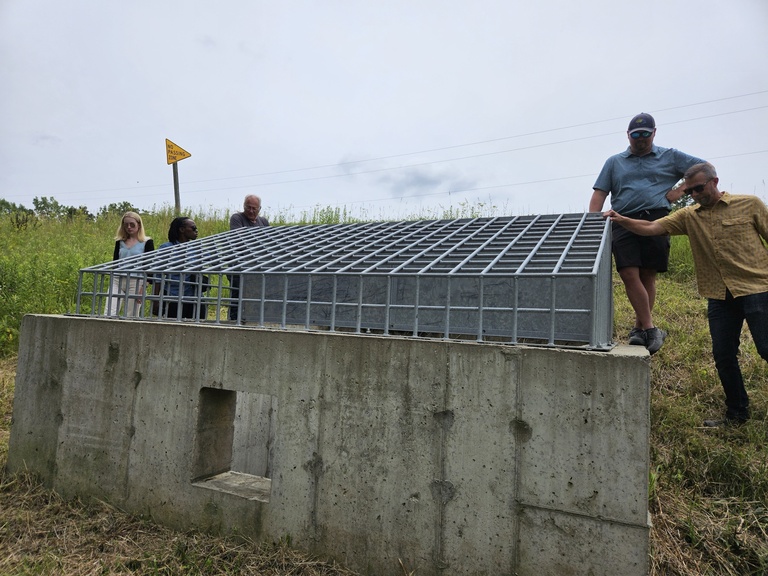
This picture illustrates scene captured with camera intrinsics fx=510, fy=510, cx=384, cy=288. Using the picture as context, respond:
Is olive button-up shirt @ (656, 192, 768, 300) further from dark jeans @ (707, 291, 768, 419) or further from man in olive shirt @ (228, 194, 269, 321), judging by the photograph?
man in olive shirt @ (228, 194, 269, 321)

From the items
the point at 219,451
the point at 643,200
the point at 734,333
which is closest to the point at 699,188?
the point at 643,200

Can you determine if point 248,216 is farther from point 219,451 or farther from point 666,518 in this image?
point 666,518

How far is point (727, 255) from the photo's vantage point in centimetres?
361

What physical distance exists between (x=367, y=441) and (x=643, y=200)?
296 cm

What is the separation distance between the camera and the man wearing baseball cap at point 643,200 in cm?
399

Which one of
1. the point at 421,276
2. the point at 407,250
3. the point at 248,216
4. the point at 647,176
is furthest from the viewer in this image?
the point at 248,216

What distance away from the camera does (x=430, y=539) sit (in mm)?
2750

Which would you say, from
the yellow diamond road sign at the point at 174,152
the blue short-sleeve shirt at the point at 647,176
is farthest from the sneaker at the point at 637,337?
the yellow diamond road sign at the point at 174,152

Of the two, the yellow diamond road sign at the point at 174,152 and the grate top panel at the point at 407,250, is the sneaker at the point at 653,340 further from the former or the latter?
the yellow diamond road sign at the point at 174,152

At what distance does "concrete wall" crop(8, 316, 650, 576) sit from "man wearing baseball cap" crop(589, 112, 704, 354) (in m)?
1.48

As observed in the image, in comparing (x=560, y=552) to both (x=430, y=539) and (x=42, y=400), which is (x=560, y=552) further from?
(x=42, y=400)

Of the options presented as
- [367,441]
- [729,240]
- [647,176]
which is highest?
[647,176]

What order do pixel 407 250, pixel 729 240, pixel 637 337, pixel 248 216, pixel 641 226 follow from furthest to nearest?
pixel 248 216, pixel 407 250, pixel 637 337, pixel 641 226, pixel 729 240

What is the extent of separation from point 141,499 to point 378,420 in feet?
6.46
